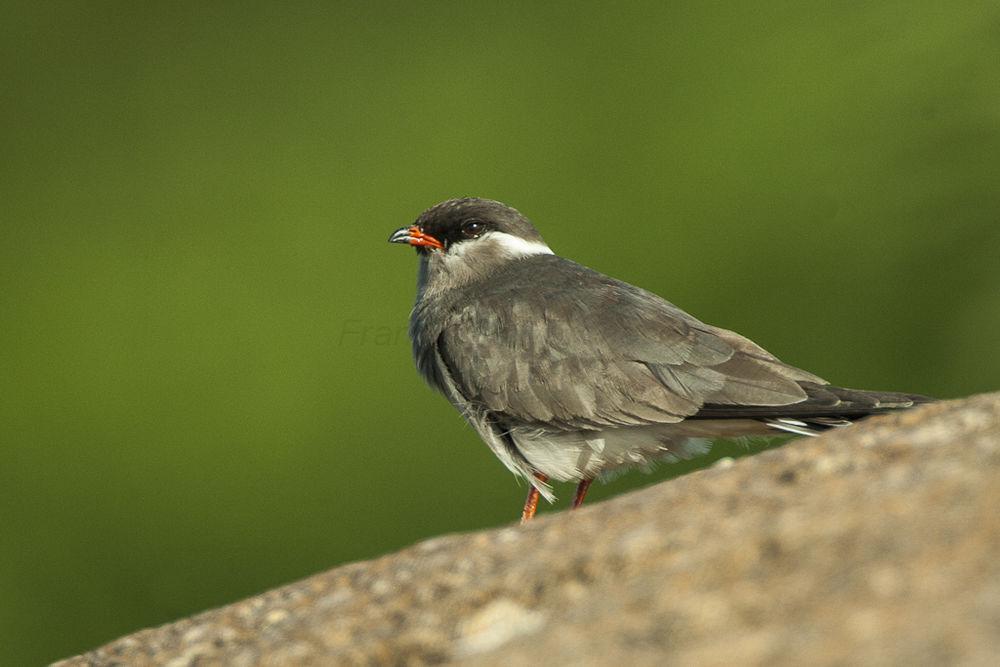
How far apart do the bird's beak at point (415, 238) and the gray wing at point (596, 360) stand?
95 cm

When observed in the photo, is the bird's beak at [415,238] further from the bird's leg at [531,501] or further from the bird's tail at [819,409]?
the bird's tail at [819,409]

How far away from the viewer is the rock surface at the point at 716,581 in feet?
10.9

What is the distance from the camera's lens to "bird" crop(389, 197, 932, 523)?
7805 mm

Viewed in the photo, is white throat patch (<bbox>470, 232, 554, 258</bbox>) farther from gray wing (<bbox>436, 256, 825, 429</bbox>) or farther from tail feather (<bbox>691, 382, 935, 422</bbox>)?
tail feather (<bbox>691, 382, 935, 422</bbox>)

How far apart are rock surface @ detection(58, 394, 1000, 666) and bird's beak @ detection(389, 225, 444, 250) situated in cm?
395

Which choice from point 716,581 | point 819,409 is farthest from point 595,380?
point 716,581

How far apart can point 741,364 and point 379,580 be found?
11.1 ft

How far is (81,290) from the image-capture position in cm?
1528

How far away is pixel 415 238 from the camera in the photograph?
31.0ft

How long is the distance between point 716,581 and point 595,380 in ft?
14.1

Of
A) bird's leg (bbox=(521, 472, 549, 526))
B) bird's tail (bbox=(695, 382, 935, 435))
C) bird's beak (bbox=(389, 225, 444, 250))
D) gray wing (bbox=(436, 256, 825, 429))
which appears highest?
bird's beak (bbox=(389, 225, 444, 250))

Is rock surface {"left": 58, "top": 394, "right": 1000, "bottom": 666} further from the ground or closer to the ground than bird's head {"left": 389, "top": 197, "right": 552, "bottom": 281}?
closer to the ground

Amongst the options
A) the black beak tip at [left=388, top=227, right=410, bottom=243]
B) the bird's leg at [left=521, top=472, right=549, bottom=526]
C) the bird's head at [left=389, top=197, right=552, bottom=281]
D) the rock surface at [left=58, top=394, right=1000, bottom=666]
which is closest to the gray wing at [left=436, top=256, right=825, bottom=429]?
the bird's leg at [left=521, top=472, right=549, bottom=526]

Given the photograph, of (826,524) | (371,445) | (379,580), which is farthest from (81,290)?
(826,524)
